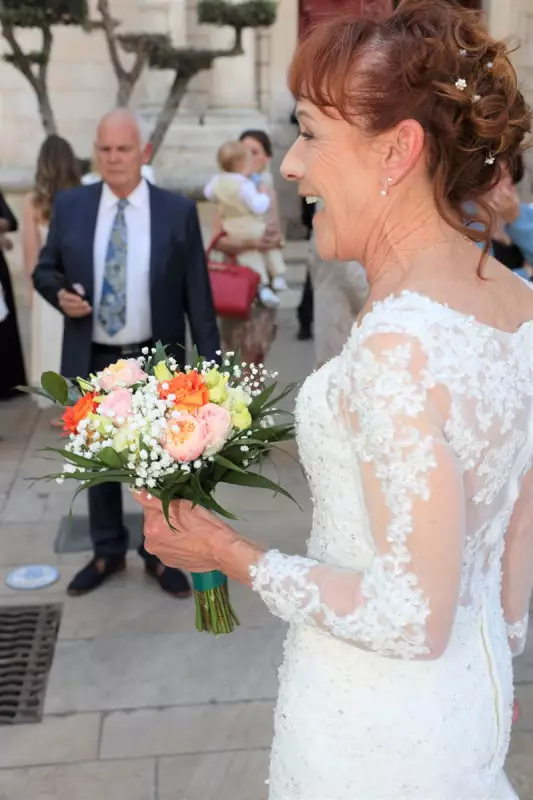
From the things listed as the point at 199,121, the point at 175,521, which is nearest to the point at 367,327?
the point at 175,521

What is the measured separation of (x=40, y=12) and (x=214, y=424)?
9.26 meters

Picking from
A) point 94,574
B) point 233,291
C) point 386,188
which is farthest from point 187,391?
point 233,291

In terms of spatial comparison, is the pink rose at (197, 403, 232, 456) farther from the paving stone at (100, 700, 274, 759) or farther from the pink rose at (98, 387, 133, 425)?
the paving stone at (100, 700, 274, 759)

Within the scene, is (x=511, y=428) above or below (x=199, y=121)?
above

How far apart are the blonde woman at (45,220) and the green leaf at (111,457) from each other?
200 inches

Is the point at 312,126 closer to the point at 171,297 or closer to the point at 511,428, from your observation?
the point at 511,428

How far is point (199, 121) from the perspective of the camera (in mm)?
13086

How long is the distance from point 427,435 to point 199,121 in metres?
12.5

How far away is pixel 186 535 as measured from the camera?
67.5 inches

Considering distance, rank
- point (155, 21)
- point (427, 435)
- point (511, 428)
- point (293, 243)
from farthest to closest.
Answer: point (293, 243) → point (155, 21) → point (511, 428) → point (427, 435)

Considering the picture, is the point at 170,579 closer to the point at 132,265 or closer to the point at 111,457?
the point at 132,265

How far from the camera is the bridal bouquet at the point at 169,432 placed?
67.3 inches

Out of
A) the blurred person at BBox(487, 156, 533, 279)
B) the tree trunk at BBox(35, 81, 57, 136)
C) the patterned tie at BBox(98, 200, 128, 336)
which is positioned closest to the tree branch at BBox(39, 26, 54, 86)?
the tree trunk at BBox(35, 81, 57, 136)

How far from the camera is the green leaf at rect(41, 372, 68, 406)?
2041 millimetres
